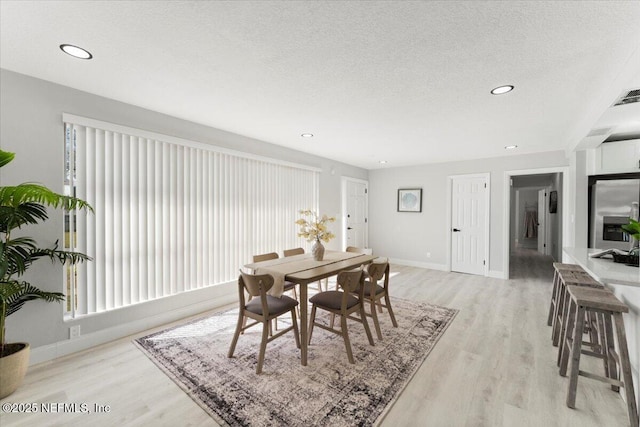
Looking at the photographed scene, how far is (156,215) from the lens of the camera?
304cm

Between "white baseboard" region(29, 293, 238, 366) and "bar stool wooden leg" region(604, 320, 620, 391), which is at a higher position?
"bar stool wooden leg" region(604, 320, 620, 391)

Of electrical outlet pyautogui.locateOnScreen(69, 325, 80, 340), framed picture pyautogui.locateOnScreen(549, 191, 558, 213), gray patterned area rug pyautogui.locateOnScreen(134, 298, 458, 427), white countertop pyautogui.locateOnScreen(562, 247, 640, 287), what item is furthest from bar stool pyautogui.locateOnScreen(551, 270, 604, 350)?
framed picture pyautogui.locateOnScreen(549, 191, 558, 213)

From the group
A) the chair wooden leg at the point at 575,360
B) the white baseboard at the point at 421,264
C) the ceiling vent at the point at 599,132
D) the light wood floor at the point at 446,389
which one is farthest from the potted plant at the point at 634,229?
the white baseboard at the point at 421,264

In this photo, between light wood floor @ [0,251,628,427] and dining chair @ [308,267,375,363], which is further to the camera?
dining chair @ [308,267,375,363]

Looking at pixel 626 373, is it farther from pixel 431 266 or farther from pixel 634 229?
pixel 431 266

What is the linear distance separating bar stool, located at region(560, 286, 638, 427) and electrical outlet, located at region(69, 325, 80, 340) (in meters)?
4.05

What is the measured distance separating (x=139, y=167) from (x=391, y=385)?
10.6 ft

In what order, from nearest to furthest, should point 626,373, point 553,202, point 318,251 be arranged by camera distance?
point 626,373
point 318,251
point 553,202

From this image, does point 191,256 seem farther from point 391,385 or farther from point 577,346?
point 577,346

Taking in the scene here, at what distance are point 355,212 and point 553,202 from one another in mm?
5214

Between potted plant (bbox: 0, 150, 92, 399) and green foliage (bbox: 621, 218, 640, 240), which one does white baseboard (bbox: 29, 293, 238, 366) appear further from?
green foliage (bbox: 621, 218, 640, 240)

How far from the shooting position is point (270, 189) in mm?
4383

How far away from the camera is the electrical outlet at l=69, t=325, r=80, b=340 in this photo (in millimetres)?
2477

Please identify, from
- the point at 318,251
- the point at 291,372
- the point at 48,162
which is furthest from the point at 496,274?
the point at 48,162
